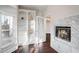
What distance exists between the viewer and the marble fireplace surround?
6.54 feet

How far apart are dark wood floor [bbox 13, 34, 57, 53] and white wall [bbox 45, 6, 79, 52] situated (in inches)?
5.0

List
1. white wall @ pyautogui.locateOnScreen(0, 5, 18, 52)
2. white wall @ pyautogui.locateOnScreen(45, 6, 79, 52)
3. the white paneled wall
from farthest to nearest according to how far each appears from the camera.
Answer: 1. the white paneled wall
2. white wall @ pyautogui.locateOnScreen(45, 6, 79, 52)
3. white wall @ pyautogui.locateOnScreen(0, 5, 18, 52)

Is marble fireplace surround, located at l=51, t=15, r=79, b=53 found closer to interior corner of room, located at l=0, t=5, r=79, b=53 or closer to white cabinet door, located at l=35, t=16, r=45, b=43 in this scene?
interior corner of room, located at l=0, t=5, r=79, b=53

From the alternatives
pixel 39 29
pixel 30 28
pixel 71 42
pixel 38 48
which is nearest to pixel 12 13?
pixel 30 28

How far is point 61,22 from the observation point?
2232mm

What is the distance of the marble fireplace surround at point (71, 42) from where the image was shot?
1.99m

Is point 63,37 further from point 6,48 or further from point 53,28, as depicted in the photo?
→ point 6,48

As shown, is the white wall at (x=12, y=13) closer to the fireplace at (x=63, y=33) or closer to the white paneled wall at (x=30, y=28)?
the white paneled wall at (x=30, y=28)

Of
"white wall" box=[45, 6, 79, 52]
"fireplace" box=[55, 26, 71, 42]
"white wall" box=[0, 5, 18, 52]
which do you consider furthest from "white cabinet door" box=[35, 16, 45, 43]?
"white wall" box=[0, 5, 18, 52]

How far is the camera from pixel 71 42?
2.10 meters
